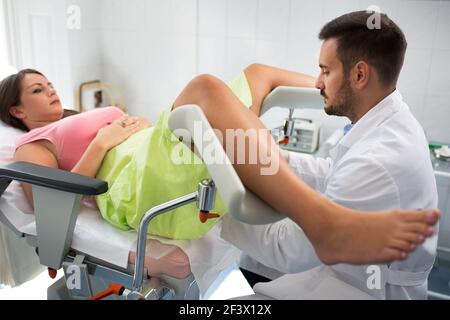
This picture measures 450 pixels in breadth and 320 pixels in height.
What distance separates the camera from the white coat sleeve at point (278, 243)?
2.74 feet

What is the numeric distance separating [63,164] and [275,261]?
2.43ft

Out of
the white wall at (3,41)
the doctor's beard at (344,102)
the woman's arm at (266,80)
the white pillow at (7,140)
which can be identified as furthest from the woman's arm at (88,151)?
the white wall at (3,41)

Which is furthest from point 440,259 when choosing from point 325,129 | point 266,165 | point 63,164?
point 63,164

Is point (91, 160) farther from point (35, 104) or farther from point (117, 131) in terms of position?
point (35, 104)

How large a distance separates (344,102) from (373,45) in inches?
5.4

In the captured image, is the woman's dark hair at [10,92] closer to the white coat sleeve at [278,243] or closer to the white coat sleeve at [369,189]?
the white coat sleeve at [278,243]

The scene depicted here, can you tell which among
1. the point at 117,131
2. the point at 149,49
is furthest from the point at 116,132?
the point at 149,49

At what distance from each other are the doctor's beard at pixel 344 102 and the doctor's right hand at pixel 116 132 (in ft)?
2.02

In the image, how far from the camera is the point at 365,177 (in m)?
0.78

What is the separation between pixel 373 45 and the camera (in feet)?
2.94

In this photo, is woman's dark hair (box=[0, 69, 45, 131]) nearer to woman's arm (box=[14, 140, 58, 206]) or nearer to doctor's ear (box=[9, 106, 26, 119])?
doctor's ear (box=[9, 106, 26, 119])

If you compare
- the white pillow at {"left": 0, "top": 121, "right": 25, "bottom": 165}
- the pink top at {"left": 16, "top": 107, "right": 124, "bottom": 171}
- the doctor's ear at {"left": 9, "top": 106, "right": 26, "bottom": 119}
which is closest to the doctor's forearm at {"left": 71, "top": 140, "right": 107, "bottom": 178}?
the pink top at {"left": 16, "top": 107, "right": 124, "bottom": 171}
